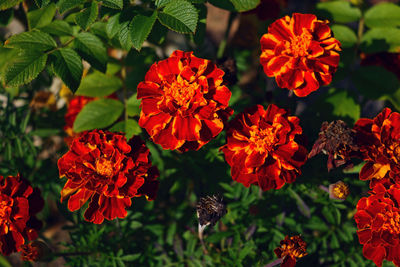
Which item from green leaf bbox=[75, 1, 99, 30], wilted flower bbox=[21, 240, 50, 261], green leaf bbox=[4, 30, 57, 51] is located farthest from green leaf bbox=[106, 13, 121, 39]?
wilted flower bbox=[21, 240, 50, 261]

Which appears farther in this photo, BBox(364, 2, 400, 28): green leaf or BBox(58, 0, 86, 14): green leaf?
BBox(364, 2, 400, 28): green leaf

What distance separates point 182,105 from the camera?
51.1 inches

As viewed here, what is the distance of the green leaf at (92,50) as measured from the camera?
4.77 feet

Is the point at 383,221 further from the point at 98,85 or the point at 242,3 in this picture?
the point at 98,85

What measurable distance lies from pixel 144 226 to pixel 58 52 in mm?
1019

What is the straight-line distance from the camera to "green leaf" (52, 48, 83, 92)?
1.31m

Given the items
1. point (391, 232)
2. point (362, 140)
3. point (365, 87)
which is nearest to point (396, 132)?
point (362, 140)

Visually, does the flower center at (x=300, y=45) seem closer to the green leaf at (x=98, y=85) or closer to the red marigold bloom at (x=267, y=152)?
the red marigold bloom at (x=267, y=152)

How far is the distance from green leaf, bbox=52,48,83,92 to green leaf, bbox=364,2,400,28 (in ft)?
4.76

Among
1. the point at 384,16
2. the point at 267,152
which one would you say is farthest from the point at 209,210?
the point at 384,16

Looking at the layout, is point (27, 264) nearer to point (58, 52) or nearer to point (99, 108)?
point (99, 108)

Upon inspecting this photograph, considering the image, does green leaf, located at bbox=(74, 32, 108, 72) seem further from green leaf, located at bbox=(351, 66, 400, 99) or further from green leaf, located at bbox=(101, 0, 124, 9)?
green leaf, located at bbox=(351, 66, 400, 99)

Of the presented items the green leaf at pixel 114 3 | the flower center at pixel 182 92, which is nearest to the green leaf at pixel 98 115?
the flower center at pixel 182 92

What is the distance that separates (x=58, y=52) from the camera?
4.58 ft
